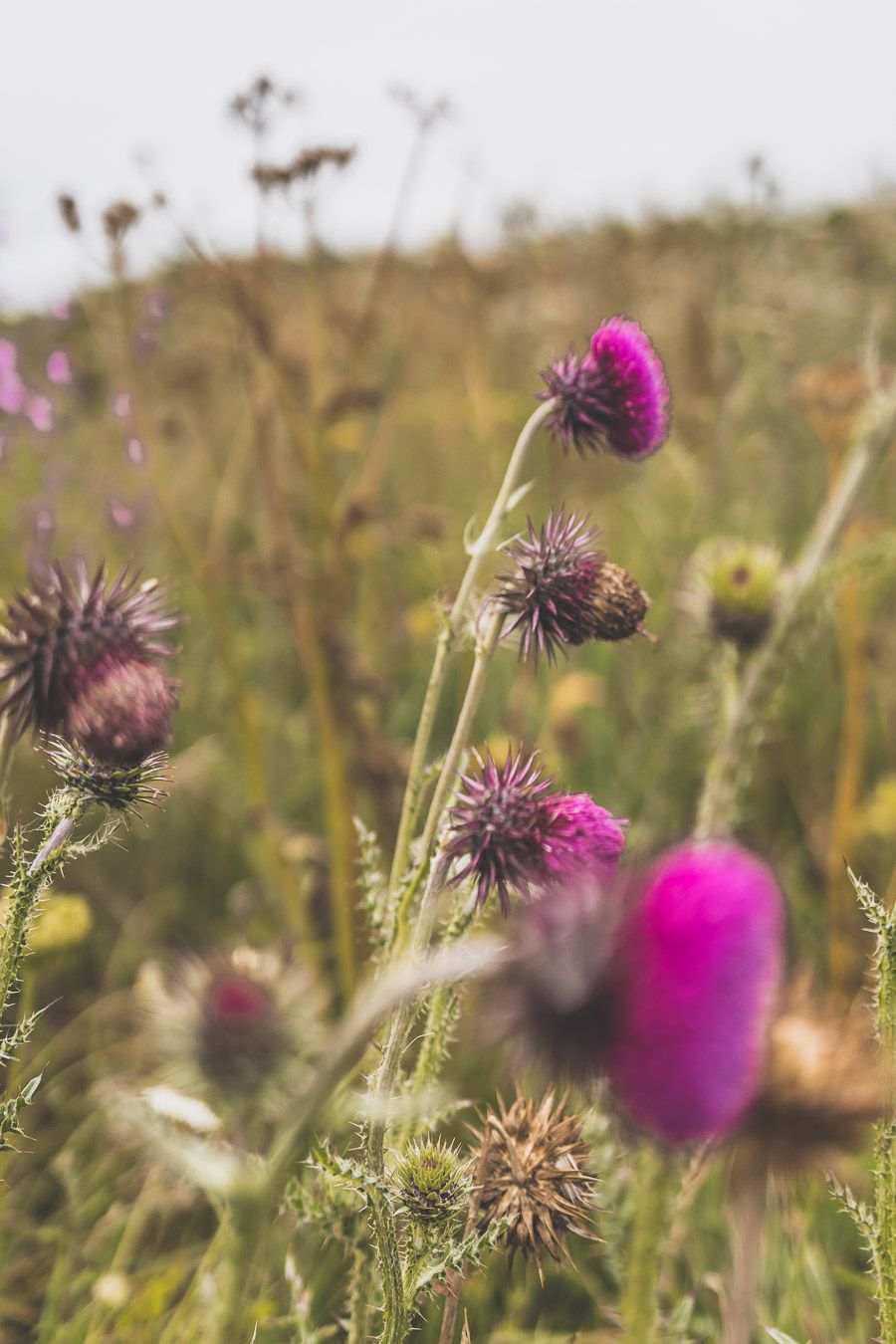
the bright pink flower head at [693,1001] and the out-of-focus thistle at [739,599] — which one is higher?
the out-of-focus thistle at [739,599]

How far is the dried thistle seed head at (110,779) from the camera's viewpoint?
931 millimetres

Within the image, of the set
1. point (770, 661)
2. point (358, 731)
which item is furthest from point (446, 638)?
point (358, 731)

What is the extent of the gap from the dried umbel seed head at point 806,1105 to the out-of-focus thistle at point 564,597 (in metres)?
0.47

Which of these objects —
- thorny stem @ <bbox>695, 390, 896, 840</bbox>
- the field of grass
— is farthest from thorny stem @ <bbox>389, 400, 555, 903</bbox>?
thorny stem @ <bbox>695, 390, 896, 840</bbox>

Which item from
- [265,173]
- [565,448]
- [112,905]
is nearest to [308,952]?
[112,905]

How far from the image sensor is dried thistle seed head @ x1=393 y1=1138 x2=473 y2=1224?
921mm

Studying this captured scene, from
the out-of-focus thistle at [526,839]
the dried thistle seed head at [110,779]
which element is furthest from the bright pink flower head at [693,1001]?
the dried thistle seed head at [110,779]

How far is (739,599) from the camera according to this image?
183cm

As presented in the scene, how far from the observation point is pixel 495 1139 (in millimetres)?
1030

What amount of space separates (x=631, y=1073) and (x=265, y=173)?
228 centimetres

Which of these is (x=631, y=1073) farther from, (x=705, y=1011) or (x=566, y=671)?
(x=566, y=671)

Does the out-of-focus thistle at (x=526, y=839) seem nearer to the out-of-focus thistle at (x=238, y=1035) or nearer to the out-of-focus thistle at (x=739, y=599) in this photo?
the out-of-focus thistle at (x=238, y=1035)

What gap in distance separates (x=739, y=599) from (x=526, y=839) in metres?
1.10

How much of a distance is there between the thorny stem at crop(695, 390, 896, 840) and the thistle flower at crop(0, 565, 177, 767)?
36.1 inches
